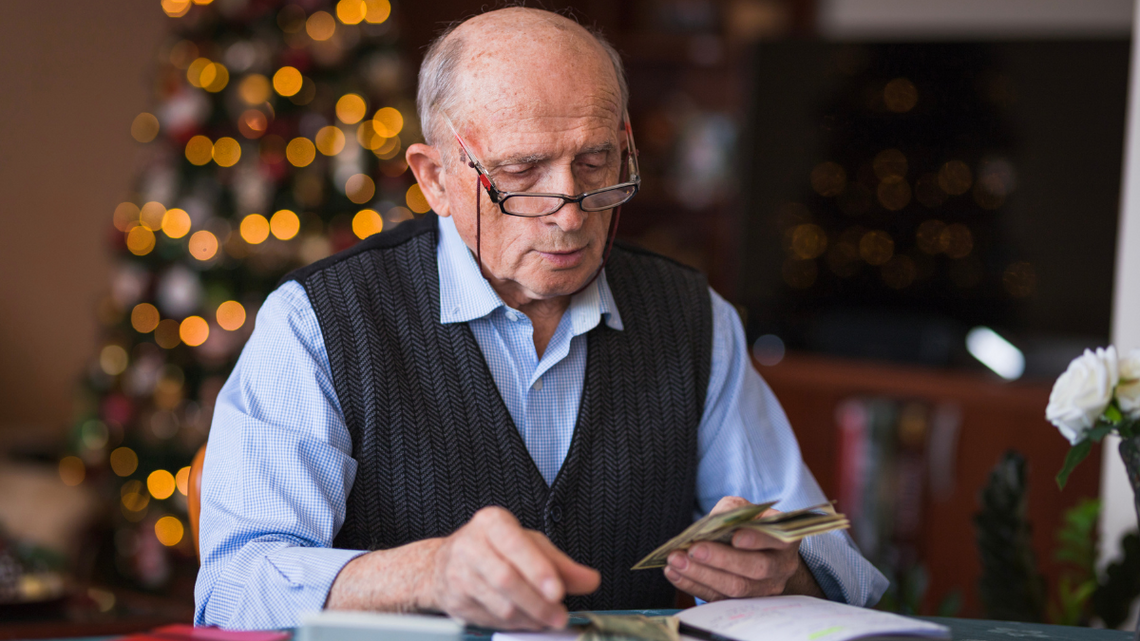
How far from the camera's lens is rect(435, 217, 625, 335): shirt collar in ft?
4.06

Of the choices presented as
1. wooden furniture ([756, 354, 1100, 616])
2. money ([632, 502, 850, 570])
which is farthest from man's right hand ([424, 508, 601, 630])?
wooden furniture ([756, 354, 1100, 616])

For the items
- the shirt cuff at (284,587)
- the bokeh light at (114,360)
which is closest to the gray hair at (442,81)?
the shirt cuff at (284,587)


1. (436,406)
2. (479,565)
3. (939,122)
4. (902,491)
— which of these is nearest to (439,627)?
(479,565)

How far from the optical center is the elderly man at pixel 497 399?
1060 mm

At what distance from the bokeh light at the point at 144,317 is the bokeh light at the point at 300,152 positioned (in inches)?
28.6

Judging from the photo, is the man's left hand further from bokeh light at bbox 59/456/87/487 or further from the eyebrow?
bokeh light at bbox 59/456/87/487

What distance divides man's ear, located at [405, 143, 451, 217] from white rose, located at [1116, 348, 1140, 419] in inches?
32.8

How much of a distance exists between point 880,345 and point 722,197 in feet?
3.51

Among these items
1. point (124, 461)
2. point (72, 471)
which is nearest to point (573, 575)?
point (124, 461)

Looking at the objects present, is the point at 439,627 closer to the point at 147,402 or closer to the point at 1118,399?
the point at 1118,399

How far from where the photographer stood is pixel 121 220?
3359 mm

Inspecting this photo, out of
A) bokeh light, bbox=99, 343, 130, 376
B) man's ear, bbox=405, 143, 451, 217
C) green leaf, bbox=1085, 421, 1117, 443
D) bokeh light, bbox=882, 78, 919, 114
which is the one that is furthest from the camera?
bokeh light, bbox=882, 78, 919, 114

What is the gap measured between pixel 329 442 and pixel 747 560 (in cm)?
50

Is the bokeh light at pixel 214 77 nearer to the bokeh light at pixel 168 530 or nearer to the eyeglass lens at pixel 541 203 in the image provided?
the bokeh light at pixel 168 530
